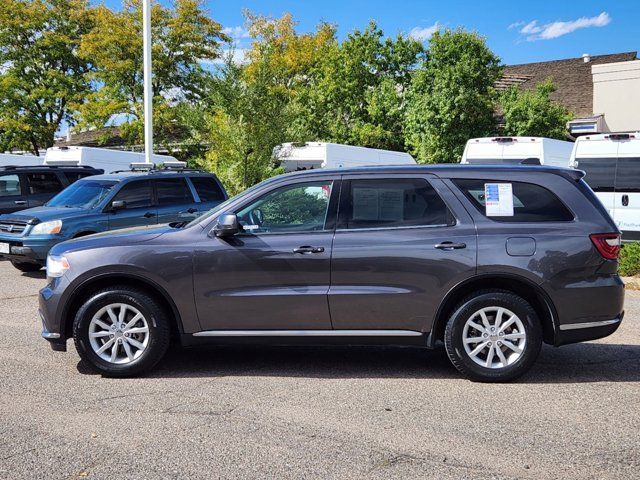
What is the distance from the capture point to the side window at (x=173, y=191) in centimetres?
1268

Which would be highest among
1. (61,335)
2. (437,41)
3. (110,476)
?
(437,41)

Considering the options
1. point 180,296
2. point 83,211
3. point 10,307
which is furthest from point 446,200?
point 83,211

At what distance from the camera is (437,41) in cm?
2927

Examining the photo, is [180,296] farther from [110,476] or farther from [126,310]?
[110,476]

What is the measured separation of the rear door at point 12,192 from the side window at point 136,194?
13.7 ft

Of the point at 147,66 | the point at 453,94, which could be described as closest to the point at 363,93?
the point at 453,94

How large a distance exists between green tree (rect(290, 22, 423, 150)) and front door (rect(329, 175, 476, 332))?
1081 inches

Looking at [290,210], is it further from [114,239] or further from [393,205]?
[114,239]

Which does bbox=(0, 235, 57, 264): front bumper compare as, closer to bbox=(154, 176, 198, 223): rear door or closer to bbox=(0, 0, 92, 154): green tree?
bbox=(154, 176, 198, 223): rear door

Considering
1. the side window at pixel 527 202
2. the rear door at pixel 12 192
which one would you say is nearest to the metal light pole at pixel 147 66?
the rear door at pixel 12 192

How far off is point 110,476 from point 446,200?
3386 mm

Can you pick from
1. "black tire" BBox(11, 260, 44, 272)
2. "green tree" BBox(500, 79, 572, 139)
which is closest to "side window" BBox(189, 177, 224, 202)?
"black tire" BBox(11, 260, 44, 272)

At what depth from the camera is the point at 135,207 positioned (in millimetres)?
12406

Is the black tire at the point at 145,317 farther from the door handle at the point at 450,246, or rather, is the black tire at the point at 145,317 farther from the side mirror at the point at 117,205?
the side mirror at the point at 117,205
